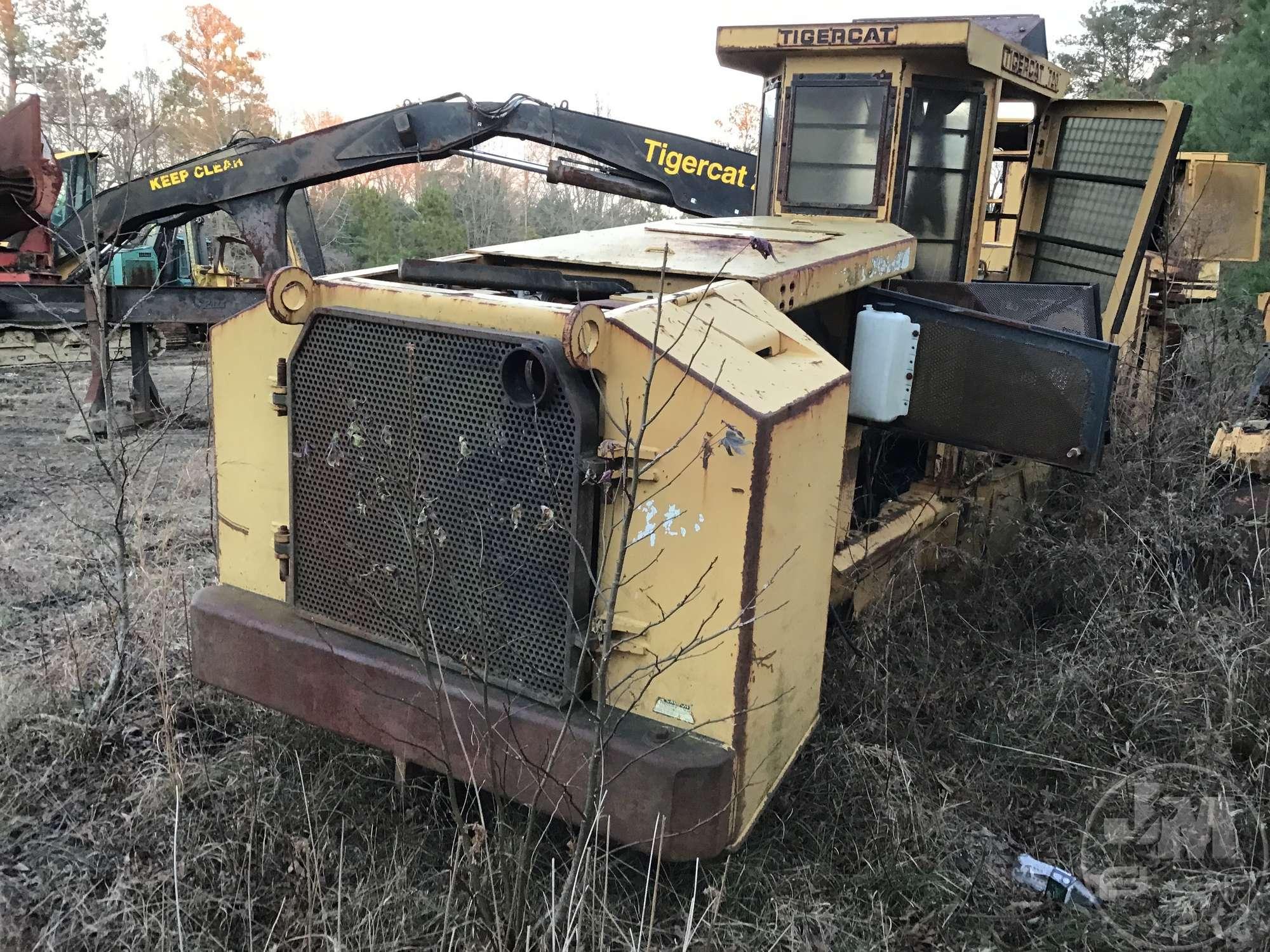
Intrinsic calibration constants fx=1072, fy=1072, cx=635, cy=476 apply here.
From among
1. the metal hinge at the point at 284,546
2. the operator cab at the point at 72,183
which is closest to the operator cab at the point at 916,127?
the metal hinge at the point at 284,546

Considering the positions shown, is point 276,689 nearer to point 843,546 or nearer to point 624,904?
point 624,904

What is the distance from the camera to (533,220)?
34781 mm

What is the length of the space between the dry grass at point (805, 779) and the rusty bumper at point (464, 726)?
0.18 metres

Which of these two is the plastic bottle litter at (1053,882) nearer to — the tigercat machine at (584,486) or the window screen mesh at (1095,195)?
the tigercat machine at (584,486)

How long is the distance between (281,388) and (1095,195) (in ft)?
14.9

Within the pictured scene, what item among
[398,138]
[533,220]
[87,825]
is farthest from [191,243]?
Answer: [533,220]

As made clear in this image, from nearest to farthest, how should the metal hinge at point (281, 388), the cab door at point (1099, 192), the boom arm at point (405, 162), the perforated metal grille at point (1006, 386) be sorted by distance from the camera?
the metal hinge at point (281, 388)
the perforated metal grille at point (1006, 386)
the cab door at point (1099, 192)
the boom arm at point (405, 162)

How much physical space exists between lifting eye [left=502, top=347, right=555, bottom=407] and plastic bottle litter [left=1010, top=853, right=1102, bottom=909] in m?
1.81

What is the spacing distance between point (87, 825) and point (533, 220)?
33127 millimetres

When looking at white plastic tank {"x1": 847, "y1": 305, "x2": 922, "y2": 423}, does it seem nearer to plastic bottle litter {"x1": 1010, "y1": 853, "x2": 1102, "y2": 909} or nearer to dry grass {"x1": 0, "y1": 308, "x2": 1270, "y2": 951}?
dry grass {"x1": 0, "y1": 308, "x2": 1270, "y2": 951}

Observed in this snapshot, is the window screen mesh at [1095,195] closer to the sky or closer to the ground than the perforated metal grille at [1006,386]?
closer to the sky

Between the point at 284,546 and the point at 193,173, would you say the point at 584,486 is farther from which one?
the point at 193,173

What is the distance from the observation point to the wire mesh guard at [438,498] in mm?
2523

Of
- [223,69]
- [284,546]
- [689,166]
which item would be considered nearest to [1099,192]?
[689,166]
